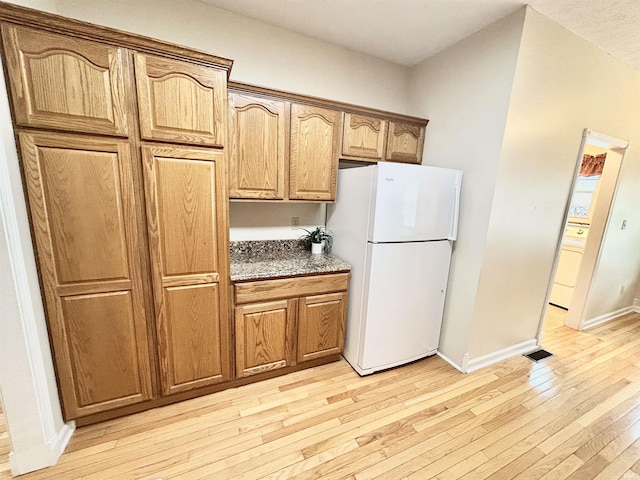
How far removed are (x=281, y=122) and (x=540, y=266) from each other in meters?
2.57

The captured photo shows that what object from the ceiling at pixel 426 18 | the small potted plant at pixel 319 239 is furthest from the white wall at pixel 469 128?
the small potted plant at pixel 319 239

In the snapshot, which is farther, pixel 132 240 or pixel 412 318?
pixel 412 318

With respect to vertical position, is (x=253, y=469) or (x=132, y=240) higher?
(x=132, y=240)

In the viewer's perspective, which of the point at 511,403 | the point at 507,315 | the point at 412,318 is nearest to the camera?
the point at 511,403

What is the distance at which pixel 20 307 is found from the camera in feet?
3.92

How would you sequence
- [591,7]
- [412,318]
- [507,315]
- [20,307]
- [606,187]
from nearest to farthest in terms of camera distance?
[20,307] < [591,7] < [412,318] < [507,315] < [606,187]

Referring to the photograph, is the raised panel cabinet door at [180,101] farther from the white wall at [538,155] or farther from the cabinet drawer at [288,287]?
the white wall at [538,155]

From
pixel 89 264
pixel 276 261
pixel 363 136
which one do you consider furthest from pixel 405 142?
pixel 89 264

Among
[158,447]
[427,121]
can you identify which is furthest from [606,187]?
[158,447]

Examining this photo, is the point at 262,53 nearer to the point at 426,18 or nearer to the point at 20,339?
the point at 426,18

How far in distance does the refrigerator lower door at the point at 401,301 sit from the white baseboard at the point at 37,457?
1869mm

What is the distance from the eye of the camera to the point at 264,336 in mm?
1902

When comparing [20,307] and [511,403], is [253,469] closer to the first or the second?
[20,307]

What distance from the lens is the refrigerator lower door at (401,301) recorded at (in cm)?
193
